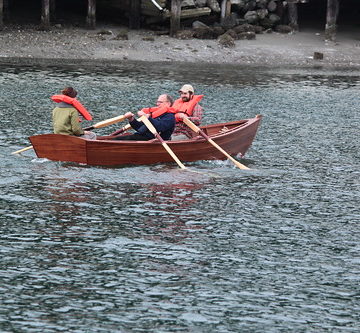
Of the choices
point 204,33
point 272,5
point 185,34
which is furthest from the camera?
point 272,5

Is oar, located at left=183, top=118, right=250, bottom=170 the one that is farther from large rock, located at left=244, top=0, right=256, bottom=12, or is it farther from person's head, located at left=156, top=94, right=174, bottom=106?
large rock, located at left=244, top=0, right=256, bottom=12

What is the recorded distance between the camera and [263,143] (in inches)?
984

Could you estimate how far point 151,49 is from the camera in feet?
143

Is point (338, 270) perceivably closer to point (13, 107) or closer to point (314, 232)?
point (314, 232)

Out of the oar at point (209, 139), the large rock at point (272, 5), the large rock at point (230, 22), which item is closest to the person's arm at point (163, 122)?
the oar at point (209, 139)

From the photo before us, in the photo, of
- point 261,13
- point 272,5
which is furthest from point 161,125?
point 272,5

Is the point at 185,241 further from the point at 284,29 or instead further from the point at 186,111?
the point at 284,29

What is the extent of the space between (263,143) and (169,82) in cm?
1189

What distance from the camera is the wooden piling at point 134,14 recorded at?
153ft

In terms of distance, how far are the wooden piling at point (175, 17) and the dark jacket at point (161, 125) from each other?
24987 mm

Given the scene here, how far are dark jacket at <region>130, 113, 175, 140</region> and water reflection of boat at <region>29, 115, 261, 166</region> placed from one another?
58 centimetres

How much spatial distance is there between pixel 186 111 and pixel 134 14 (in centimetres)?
2517

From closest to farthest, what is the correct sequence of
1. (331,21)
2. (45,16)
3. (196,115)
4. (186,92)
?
(186,92), (196,115), (45,16), (331,21)

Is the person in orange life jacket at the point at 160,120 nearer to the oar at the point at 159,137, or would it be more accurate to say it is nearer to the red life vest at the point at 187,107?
the oar at the point at 159,137
